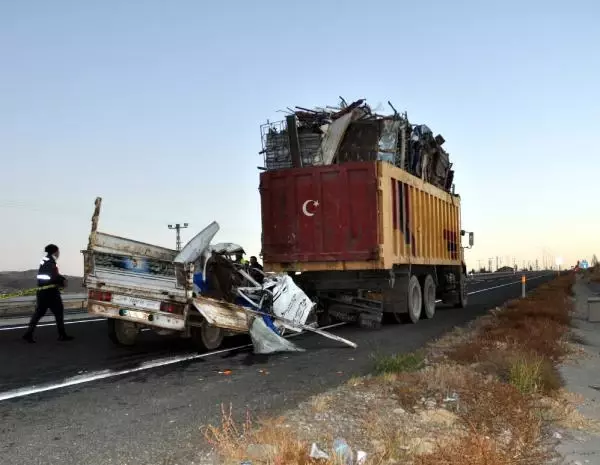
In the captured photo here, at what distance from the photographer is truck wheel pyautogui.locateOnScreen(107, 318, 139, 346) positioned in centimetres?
1007

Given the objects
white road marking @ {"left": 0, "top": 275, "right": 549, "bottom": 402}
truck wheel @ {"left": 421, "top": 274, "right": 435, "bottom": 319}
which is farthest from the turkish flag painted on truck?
truck wheel @ {"left": 421, "top": 274, "right": 435, "bottom": 319}

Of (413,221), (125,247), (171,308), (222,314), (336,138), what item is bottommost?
(222,314)

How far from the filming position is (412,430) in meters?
5.03

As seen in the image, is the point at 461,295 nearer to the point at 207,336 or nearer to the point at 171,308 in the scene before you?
the point at 207,336

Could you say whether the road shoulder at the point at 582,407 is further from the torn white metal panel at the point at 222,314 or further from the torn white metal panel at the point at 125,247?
the torn white metal panel at the point at 125,247

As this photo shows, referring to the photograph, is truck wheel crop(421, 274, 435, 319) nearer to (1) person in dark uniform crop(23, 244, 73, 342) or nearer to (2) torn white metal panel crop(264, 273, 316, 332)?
(2) torn white metal panel crop(264, 273, 316, 332)

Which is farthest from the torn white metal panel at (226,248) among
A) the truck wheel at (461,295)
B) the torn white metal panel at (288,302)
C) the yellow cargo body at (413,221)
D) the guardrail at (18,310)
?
the truck wheel at (461,295)

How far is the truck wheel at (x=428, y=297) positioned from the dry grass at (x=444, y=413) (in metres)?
6.70

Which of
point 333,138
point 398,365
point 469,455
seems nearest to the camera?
point 469,455

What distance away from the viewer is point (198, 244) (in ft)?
30.3

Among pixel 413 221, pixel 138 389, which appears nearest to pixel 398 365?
pixel 138 389

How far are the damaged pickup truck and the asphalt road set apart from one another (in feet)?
1.52

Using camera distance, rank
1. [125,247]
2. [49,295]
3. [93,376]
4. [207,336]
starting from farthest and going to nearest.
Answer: [49,295] < [207,336] < [125,247] < [93,376]

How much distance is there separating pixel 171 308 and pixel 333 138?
6171 millimetres
